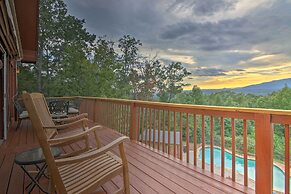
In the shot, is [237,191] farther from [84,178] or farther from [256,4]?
[256,4]

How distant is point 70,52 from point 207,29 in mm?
12002

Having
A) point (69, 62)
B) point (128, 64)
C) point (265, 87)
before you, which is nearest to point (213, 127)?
point (69, 62)

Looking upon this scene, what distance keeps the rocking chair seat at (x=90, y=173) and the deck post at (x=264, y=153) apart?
1.36 meters

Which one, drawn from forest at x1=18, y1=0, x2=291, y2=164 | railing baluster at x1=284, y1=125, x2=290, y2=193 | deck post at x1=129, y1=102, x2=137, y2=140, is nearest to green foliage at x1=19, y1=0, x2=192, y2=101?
forest at x1=18, y1=0, x2=291, y2=164

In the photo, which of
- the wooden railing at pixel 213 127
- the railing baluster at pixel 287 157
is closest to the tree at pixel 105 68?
the wooden railing at pixel 213 127

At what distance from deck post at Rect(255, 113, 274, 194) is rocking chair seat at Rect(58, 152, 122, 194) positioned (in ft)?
4.45

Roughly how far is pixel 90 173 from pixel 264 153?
163cm

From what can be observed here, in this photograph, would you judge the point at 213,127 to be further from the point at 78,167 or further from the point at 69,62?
the point at 69,62

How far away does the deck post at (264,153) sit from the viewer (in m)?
2.21

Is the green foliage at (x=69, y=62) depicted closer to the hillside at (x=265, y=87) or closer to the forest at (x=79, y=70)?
the forest at (x=79, y=70)

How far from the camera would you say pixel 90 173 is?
1.95 metres

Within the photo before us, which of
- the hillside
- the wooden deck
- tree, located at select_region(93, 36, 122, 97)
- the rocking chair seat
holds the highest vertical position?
tree, located at select_region(93, 36, 122, 97)

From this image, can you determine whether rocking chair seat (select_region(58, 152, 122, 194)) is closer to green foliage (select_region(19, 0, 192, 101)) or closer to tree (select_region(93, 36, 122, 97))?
green foliage (select_region(19, 0, 192, 101))

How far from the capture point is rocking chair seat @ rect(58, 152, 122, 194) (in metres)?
1.73
